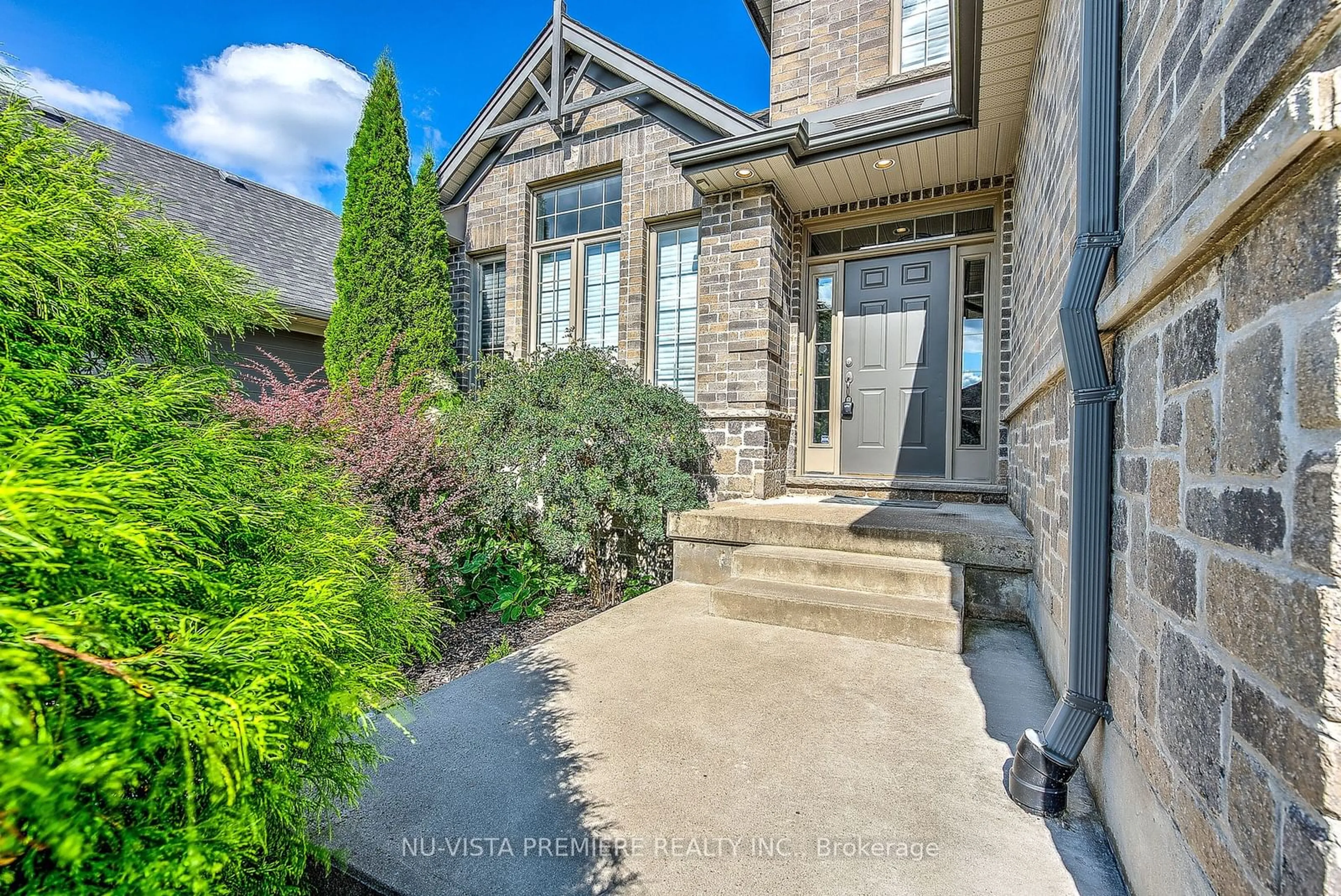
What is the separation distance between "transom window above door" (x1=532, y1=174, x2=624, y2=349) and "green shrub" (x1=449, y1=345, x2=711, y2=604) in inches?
67.1

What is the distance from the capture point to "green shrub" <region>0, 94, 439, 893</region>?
0.54 metres

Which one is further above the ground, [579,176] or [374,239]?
[579,176]

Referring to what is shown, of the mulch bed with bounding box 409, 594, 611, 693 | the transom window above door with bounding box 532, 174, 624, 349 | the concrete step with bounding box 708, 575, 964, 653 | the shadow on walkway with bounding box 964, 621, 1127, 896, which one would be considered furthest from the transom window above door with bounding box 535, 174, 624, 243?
the shadow on walkway with bounding box 964, 621, 1127, 896

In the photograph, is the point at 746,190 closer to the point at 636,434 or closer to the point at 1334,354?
the point at 636,434

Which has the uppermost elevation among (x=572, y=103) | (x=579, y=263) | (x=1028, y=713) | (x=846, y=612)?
(x=572, y=103)

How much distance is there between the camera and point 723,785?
68.7 inches

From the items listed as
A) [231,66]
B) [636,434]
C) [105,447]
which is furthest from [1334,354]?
[231,66]

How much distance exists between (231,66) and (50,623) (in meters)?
41.0

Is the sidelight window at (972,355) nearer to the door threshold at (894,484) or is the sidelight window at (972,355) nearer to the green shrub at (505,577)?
the door threshold at (894,484)

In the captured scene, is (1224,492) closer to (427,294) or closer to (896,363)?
(896,363)

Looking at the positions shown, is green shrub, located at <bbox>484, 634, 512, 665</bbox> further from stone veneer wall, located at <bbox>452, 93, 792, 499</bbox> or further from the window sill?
the window sill

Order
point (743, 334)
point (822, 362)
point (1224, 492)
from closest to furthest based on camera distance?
point (1224, 492) < point (743, 334) < point (822, 362)

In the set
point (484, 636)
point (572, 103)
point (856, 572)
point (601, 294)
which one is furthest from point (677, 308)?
point (484, 636)

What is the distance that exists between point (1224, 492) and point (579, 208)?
6.29 m
